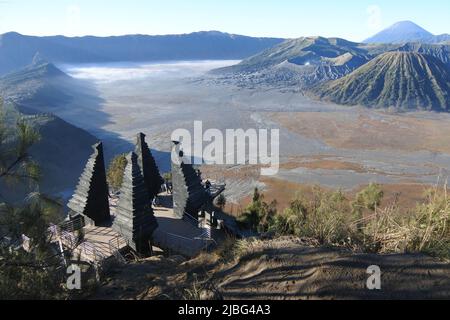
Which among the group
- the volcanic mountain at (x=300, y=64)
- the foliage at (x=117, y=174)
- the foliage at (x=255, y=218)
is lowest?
the foliage at (x=255, y=218)

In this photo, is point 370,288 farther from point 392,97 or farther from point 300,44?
point 300,44

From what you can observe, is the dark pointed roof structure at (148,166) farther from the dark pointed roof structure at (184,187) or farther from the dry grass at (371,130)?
the dry grass at (371,130)

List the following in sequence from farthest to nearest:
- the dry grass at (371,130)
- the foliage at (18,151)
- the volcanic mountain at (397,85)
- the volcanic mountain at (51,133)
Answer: the volcanic mountain at (397,85)
the dry grass at (371,130)
the volcanic mountain at (51,133)
the foliage at (18,151)

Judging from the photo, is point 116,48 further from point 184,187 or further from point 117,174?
point 184,187

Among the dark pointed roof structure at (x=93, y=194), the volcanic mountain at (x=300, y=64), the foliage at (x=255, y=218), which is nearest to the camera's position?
A: the dark pointed roof structure at (x=93, y=194)

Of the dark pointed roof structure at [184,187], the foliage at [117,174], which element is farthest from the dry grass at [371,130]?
the dark pointed roof structure at [184,187]
